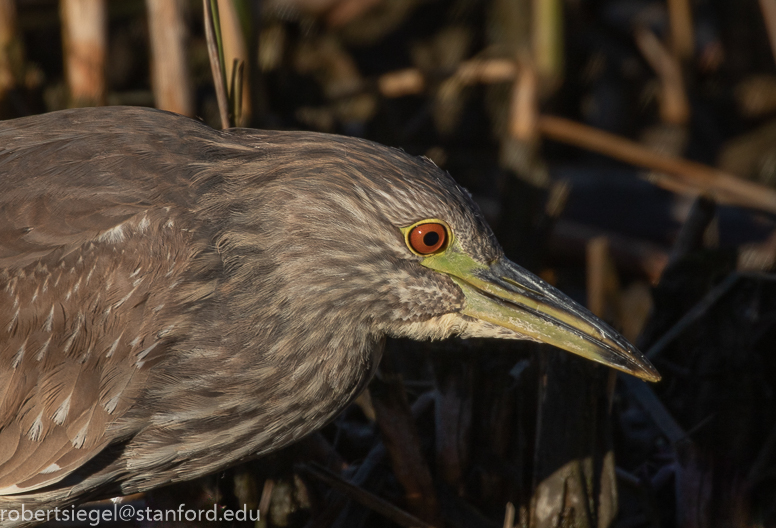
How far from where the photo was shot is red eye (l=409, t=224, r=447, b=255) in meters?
2.76

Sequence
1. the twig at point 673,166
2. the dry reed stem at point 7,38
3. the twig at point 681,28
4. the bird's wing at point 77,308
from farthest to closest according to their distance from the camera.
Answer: the twig at point 681,28
the twig at point 673,166
the dry reed stem at point 7,38
the bird's wing at point 77,308

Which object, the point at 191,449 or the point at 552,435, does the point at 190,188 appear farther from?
the point at 552,435

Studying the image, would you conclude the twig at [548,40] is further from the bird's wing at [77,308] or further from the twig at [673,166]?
the bird's wing at [77,308]

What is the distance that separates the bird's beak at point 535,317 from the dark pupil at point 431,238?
132mm

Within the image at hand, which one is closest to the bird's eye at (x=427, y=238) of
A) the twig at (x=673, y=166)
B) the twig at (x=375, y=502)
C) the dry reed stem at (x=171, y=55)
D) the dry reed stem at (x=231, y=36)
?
the twig at (x=375, y=502)

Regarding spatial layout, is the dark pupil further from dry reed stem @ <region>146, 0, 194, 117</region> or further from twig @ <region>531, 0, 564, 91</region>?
twig @ <region>531, 0, 564, 91</region>

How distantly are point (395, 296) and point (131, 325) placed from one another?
0.83 metres

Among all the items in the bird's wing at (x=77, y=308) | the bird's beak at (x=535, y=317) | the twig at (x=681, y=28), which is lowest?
the bird's wing at (x=77, y=308)

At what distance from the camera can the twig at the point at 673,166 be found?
5.69 metres

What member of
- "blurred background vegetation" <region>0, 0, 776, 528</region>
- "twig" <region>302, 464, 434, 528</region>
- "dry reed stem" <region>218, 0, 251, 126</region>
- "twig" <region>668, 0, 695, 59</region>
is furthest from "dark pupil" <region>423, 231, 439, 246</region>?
"twig" <region>668, 0, 695, 59</region>

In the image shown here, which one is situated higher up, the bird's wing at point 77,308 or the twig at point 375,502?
the bird's wing at point 77,308

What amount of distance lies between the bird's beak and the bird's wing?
0.92m

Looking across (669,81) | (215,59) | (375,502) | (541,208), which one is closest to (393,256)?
(375,502)

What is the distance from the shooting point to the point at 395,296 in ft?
9.27
